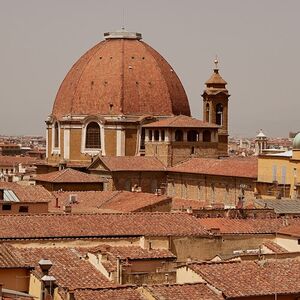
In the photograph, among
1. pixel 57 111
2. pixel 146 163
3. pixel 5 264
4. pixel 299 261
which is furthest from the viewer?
pixel 57 111

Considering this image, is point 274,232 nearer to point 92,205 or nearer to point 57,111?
point 92,205

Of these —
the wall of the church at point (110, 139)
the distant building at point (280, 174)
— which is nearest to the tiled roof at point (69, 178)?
the distant building at point (280, 174)

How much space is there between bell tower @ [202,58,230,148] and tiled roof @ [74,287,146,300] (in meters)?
57.3

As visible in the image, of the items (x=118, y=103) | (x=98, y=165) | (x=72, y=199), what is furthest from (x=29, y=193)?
(x=118, y=103)

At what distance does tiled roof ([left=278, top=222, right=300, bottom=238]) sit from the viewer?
36528mm

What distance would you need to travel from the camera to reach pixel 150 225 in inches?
1442

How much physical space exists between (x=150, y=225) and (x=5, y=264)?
11293 millimetres

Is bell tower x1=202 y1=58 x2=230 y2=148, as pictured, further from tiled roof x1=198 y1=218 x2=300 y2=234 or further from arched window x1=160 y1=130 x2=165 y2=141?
tiled roof x1=198 y1=218 x2=300 y2=234

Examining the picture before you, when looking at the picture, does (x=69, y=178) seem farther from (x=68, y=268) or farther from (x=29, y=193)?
(x=68, y=268)

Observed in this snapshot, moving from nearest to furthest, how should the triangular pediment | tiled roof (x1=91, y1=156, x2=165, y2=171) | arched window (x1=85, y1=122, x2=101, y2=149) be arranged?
tiled roof (x1=91, y1=156, x2=165, y2=171) < the triangular pediment < arched window (x1=85, y1=122, x2=101, y2=149)

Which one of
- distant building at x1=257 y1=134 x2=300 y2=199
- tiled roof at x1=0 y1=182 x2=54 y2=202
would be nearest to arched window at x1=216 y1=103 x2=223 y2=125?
distant building at x1=257 y1=134 x2=300 y2=199

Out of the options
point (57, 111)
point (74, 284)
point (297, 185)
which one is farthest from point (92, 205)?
point (57, 111)

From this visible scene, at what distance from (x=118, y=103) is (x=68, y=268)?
165 ft

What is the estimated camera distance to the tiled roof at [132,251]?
3272 centimetres
